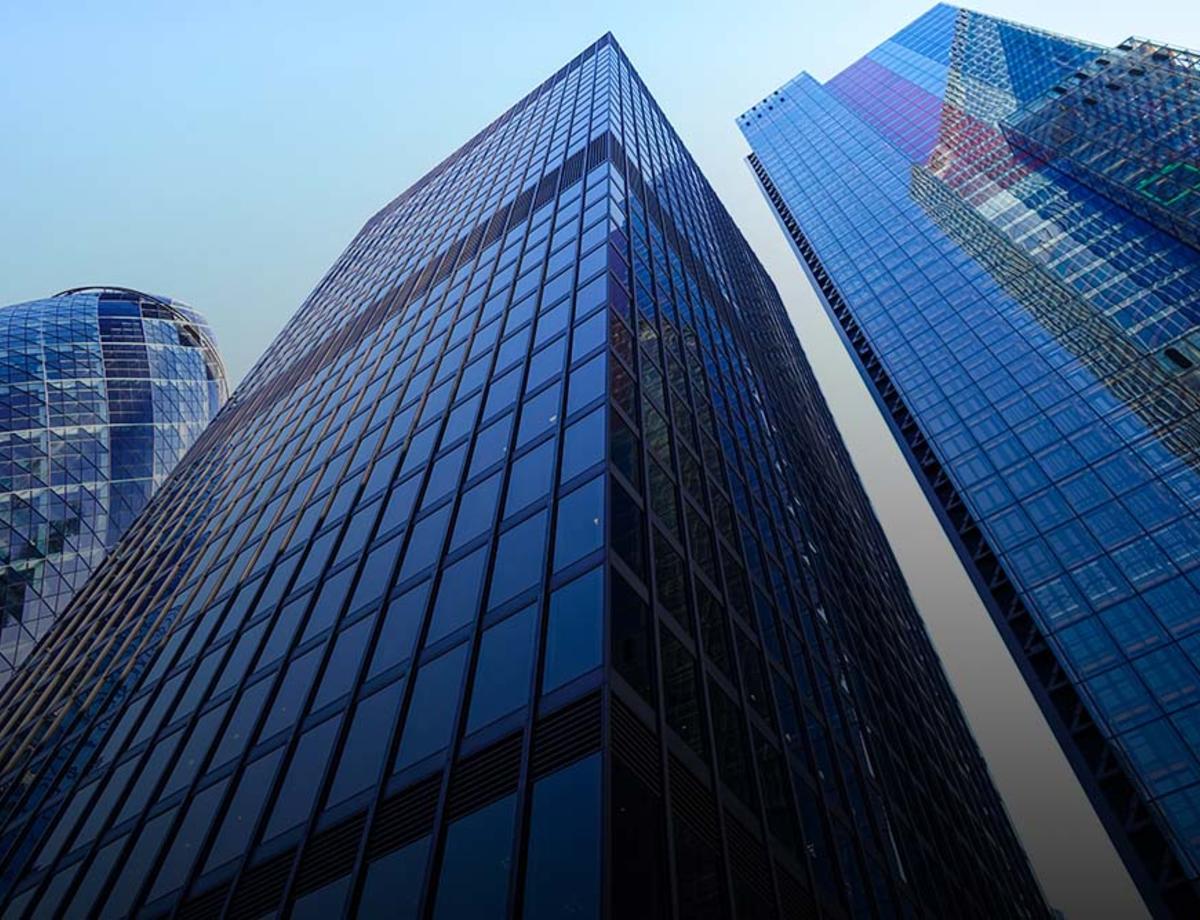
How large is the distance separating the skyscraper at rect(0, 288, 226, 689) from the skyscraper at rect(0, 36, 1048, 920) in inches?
1735

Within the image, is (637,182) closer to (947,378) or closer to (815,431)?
(815,431)

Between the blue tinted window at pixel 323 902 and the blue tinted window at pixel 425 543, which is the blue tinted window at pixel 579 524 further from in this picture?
the blue tinted window at pixel 323 902

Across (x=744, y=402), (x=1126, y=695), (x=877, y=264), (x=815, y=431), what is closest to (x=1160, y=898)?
(x=1126, y=695)

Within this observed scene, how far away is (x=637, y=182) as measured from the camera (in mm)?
39125

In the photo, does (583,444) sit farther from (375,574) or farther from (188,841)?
(188,841)

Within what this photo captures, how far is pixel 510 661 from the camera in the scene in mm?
14383

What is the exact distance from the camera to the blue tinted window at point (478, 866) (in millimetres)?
11156

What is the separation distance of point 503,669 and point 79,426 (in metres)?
92.8

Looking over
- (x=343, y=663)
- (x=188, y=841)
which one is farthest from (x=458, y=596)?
(x=188, y=841)

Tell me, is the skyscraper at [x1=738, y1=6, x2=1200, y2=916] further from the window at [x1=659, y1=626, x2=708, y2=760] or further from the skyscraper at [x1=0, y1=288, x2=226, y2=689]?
the skyscraper at [x1=0, y1=288, x2=226, y2=689]

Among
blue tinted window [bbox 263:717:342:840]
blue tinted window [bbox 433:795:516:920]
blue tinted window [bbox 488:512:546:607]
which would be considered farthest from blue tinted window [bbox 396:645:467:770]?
blue tinted window [bbox 263:717:342:840]

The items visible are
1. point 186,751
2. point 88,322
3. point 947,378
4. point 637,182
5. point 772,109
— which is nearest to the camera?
point 186,751

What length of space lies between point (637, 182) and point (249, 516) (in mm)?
22959

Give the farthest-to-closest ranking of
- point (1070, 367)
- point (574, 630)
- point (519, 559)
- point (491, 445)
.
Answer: point (1070, 367)
point (491, 445)
point (519, 559)
point (574, 630)
